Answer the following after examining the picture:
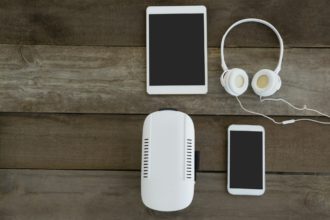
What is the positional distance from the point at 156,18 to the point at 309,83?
384 millimetres

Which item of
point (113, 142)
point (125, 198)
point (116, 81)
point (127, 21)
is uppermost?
point (127, 21)

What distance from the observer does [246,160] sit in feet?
2.72

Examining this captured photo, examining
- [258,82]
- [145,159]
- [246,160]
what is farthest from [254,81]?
[145,159]

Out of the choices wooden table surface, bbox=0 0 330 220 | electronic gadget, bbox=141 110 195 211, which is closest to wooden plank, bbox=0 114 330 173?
wooden table surface, bbox=0 0 330 220

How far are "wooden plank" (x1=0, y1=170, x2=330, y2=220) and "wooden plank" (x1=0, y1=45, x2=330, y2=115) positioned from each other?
15cm

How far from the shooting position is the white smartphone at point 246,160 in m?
0.82

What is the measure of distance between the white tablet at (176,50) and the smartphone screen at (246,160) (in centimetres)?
14

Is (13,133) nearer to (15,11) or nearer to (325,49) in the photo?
(15,11)

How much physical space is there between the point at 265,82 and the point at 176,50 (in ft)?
0.70

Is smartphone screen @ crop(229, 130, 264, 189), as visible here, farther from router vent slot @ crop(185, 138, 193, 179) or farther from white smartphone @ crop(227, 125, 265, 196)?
router vent slot @ crop(185, 138, 193, 179)

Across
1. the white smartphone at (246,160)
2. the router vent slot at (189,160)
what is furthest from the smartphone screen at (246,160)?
the router vent slot at (189,160)

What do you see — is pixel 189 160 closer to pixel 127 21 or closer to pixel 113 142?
pixel 113 142

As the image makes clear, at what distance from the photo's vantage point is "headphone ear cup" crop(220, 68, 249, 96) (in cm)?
80

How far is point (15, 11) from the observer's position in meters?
0.89
